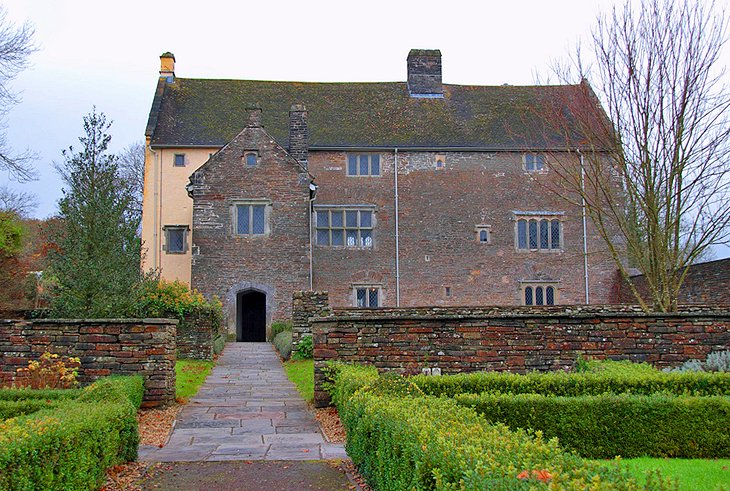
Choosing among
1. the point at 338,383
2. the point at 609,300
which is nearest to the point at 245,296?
the point at 609,300

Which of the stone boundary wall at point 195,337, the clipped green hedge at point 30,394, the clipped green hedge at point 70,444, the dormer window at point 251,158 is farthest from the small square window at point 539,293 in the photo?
the clipped green hedge at point 70,444

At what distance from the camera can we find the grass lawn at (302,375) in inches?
580

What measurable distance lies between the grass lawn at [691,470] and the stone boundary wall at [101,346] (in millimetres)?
8261

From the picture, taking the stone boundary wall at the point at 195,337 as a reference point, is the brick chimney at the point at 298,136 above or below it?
above

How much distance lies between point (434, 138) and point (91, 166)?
1987cm

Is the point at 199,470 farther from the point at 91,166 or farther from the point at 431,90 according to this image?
the point at 431,90

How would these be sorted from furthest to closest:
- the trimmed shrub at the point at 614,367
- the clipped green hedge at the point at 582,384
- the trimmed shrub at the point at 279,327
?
the trimmed shrub at the point at 279,327, the trimmed shrub at the point at 614,367, the clipped green hedge at the point at 582,384

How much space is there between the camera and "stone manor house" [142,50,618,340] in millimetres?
32094

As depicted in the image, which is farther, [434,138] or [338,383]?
[434,138]

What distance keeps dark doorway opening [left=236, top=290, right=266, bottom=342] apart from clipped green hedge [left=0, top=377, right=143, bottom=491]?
886 inches

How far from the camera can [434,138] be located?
1325 inches

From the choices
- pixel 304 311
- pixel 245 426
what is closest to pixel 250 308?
pixel 304 311

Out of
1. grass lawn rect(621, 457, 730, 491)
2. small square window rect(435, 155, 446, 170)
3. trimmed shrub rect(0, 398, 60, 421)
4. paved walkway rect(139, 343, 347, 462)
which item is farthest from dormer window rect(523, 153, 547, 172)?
trimmed shrub rect(0, 398, 60, 421)

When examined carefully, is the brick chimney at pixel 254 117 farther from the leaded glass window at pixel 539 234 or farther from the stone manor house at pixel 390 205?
the leaded glass window at pixel 539 234
